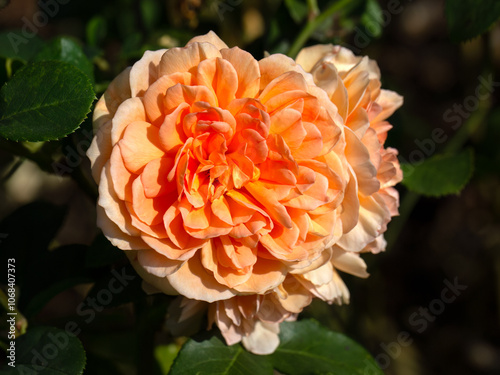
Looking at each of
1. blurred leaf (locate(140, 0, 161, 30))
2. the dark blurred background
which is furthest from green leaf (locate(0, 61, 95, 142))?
blurred leaf (locate(140, 0, 161, 30))

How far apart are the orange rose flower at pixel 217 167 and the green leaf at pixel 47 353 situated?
0.16 metres

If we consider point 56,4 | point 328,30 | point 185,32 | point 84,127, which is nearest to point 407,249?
point 328,30

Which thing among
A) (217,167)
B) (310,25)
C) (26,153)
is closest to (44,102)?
(26,153)

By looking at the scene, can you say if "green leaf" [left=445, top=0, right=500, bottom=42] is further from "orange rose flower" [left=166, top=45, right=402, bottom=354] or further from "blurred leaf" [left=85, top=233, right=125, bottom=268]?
"blurred leaf" [left=85, top=233, right=125, bottom=268]

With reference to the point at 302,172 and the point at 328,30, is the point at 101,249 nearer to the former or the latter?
the point at 302,172

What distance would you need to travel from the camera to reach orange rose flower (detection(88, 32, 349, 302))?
71 centimetres

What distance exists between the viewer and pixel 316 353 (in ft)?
3.27

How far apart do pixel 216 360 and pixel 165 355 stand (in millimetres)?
367

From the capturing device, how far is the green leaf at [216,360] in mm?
877

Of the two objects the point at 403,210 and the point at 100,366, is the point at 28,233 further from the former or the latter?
the point at 403,210

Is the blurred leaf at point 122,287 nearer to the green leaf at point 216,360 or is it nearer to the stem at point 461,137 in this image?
the green leaf at point 216,360

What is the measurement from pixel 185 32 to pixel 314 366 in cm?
83

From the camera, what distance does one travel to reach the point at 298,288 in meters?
0.84

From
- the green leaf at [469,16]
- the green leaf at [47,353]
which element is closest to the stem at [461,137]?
the green leaf at [469,16]
